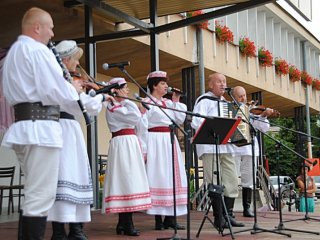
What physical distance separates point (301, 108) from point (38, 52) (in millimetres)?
21228

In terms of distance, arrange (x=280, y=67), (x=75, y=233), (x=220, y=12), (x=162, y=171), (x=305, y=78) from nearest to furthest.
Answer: (x=75, y=233) < (x=162, y=171) < (x=220, y=12) < (x=280, y=67) < (x=305, y=78)

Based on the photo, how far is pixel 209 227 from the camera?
648 cm

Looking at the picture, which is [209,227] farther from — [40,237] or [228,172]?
[40,237]

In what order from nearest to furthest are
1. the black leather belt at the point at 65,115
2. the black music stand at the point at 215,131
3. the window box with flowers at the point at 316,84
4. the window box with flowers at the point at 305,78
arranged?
the black leather belt at the point at 65,115, the black music stand at the point at 215,131, the window box with flowers at the point at 305,78, the window box with flowers at the point at 316,84

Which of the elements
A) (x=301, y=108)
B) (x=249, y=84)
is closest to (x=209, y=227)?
(x=249, y=84)

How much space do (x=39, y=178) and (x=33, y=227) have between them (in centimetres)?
33

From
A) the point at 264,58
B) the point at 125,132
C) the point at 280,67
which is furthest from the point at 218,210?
the point at 280,67

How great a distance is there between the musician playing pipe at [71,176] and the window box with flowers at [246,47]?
13.3 m

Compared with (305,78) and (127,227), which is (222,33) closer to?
→ (305,78)

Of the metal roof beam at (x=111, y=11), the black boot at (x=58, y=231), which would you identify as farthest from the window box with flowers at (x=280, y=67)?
the black boot at (x=58, y=231)

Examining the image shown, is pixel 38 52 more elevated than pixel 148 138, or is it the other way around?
pixel 38 52

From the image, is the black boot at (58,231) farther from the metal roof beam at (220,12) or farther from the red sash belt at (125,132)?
the metal roof beam at (220,12)

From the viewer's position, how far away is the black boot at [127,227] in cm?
569

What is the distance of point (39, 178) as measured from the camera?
370cm
